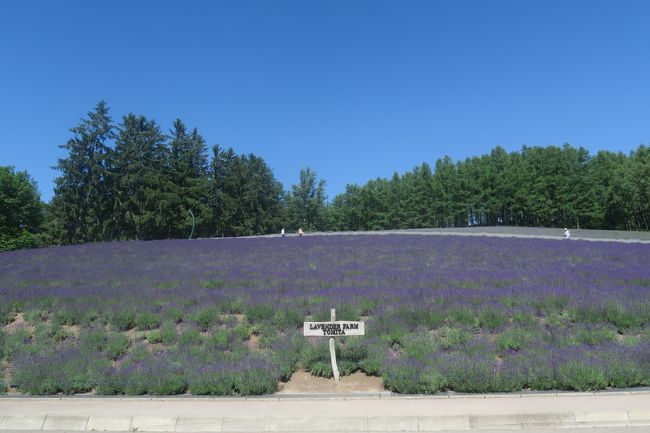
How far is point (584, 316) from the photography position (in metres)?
12.1

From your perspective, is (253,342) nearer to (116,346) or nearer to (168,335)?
(168,335)

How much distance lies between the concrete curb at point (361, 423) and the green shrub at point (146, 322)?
209 inches

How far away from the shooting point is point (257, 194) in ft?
307

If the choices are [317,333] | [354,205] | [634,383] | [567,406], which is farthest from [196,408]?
[354,205]

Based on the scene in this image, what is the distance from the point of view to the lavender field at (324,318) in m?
8.98

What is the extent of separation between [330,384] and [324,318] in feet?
10.4

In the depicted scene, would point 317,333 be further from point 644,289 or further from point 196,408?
point 644,289

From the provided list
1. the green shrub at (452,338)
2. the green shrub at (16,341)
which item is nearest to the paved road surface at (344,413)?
the green shrub at (452,338)

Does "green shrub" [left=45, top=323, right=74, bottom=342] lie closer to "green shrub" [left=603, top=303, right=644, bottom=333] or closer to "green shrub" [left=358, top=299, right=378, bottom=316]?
"green shrub" [left=358, top=299, right=378, bottom=316]

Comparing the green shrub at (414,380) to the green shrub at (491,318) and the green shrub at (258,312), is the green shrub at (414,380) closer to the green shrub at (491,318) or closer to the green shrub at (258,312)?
the green shrub at (491,318)

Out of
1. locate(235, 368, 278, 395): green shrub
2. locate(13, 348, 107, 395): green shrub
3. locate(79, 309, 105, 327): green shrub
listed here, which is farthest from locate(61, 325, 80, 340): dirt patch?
locate(235, 368, 278, 395): green shrub

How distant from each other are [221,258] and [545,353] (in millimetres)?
18298

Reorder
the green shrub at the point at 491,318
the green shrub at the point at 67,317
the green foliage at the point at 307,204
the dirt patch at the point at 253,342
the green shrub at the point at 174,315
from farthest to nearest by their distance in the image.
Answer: the green foliage at the point at 307,204
the green shrub at the point at 67,317
the green shrub at the point at 174,315
the green shrub at the point at 491,318
the dirt patch at the point at 253,342

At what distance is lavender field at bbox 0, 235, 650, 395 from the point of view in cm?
898
